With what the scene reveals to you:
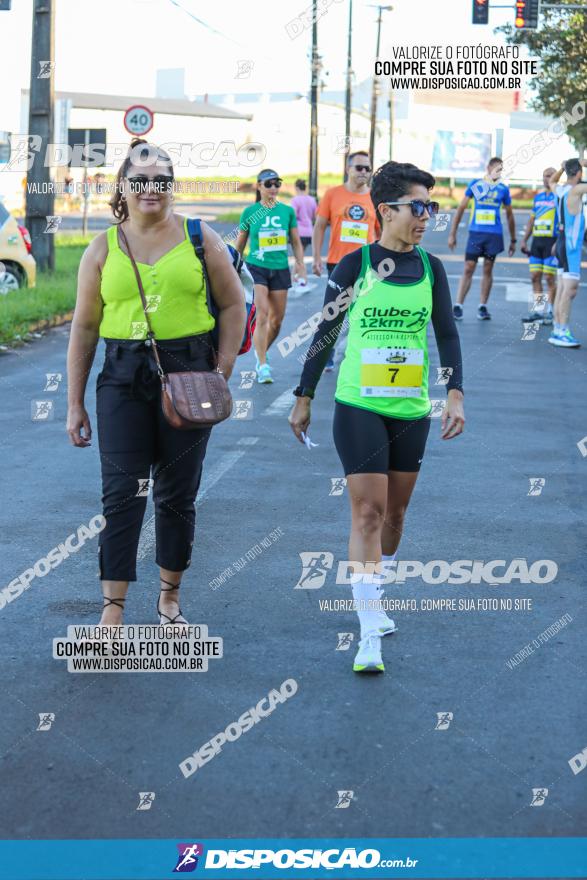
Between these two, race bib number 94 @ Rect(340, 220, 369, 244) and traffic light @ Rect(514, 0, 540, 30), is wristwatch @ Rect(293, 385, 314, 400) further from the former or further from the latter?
traffic light @ Rect(514, 0, 540, 30)

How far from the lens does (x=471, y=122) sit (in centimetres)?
11200

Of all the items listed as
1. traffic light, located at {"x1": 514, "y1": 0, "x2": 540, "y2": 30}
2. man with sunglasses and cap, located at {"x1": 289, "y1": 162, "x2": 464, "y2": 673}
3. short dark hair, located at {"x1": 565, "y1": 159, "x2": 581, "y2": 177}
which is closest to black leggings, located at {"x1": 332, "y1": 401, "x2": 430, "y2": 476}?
man with sunglasses and cap, located at {"x1": 289, "y1": 162, "x2": 464, "y2": 673}

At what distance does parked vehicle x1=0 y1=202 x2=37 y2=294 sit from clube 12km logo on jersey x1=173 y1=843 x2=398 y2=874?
15.7 m

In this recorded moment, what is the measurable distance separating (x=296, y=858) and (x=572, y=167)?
11.7m

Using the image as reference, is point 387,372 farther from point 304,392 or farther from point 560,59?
point 560,59

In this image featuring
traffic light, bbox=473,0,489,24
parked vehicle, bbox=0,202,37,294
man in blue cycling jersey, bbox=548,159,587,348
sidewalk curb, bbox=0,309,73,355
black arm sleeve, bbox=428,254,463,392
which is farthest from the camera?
traffic light, bbox=473,0,489,24

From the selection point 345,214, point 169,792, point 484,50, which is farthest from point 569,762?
point 484,50

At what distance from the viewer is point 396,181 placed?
16.9 feet

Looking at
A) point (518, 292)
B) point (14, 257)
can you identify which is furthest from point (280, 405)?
point (518, 292)

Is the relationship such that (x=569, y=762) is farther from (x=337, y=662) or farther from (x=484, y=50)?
(x=484, y=50)

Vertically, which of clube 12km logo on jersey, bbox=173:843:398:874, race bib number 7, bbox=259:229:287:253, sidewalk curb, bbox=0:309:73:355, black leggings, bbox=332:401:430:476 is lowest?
clube 12km logo on jersey, bbox=173:843:398:874

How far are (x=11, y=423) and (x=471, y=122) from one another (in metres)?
106

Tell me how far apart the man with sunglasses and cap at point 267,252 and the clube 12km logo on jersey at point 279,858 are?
8639mm

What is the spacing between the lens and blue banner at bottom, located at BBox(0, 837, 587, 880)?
360 cm
